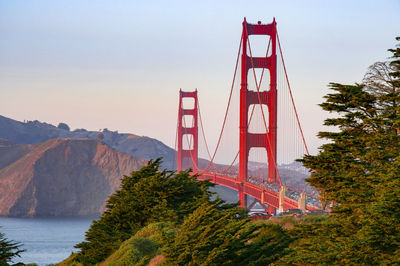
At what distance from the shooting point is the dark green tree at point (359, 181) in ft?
52.0

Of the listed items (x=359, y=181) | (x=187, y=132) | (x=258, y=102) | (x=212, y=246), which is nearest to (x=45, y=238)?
(x=187, y=132)

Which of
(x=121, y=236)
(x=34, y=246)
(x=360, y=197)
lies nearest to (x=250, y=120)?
(x=121, y=236)

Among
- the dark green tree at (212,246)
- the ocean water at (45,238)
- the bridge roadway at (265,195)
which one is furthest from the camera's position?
the ocean water at (45,238)

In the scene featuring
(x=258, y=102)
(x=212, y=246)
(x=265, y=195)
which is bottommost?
(x=265, y=195)

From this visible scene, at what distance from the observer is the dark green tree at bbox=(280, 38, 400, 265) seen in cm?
1584

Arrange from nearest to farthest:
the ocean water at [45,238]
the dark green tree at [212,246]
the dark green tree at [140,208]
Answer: the dark green tree at [212,246] → the dark green tree at [140,208] → the ocean water at [45,238]

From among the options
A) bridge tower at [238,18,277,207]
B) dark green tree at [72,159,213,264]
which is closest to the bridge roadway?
bridge tower at [238,18,277,207]

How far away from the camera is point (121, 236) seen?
24719 millimetres

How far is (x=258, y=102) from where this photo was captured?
66.2 m

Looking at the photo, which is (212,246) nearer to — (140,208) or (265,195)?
(140,208)

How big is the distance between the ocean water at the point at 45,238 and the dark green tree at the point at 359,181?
59.2 m

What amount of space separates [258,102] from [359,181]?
156ft

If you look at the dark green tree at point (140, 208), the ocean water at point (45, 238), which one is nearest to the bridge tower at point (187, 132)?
the ocean water at point (45, 238)

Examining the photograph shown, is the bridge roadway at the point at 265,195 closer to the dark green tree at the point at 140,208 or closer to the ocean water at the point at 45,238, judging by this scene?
the dark green tree at the point at 140,208
